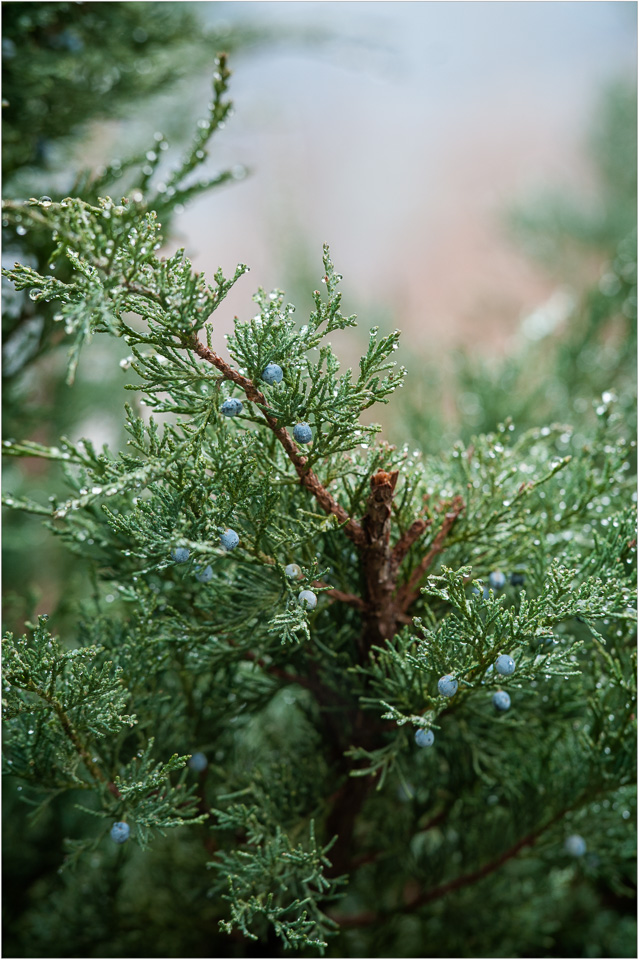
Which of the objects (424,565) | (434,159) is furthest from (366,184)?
(424,565)

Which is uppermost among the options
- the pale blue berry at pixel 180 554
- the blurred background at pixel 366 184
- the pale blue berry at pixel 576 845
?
the blurred background at pixel 366 184

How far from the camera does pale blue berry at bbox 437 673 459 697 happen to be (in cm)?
35

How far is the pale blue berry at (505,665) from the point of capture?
347 millimetres

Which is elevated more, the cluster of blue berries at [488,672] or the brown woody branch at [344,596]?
the brown woody branch at [344,596]

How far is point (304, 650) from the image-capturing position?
416mm

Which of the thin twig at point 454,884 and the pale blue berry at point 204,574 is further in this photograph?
the thin twig at point 454,884

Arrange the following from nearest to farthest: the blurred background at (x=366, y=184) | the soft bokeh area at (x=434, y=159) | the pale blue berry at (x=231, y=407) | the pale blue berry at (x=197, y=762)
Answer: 1. the pale blue berry at (x=231, y=407)
2. the pale blue berry at (x=197, y=762)
3. the blurred background at (x=366, y=184)
4. the soft bokeh area at (x=434, y=159)

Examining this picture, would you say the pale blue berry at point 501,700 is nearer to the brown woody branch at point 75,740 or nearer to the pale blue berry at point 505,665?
the pale blue berry at point 505,665

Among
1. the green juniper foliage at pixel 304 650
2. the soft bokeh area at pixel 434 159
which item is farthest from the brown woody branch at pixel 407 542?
the soft bokeh area at pixel 434 159

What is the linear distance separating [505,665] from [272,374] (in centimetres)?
17

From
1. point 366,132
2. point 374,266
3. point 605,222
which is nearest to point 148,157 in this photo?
point 605,222

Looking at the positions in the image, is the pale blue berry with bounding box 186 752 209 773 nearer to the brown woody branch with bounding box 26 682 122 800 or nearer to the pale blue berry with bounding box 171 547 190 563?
the brown woody branch with bounding box 26 682 122 800

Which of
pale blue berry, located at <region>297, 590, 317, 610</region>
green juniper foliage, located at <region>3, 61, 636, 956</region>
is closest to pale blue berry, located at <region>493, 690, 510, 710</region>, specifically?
green juniper foliage, located at <region>3, 61, 636, 956</region>

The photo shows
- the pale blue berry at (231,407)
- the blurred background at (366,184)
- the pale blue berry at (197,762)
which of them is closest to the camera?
the pale blue berry at (231,407)
